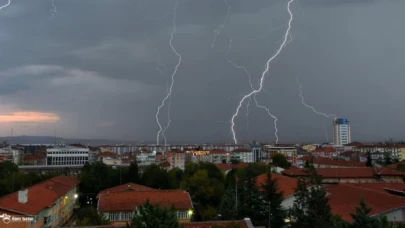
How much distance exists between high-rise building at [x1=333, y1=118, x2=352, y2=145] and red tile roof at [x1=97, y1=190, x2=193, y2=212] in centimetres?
10750

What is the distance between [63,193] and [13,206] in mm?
5197

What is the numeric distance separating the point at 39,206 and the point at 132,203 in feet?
13.4

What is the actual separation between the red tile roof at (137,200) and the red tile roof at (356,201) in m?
6.76

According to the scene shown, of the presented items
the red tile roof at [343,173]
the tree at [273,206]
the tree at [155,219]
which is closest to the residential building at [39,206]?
the tree at [155,219]

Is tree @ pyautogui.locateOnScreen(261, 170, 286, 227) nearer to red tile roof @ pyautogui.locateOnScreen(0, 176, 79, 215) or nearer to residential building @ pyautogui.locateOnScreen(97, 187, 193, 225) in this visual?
residential building @ pyautogui.locateOnScreen(97, 187, 193, 225)

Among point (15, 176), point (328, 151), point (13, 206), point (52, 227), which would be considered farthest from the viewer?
point (328, 151)

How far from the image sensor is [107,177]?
27.4m

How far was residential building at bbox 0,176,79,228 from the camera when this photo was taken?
13.0 metres

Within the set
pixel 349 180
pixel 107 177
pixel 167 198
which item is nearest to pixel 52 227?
pixel 167 198

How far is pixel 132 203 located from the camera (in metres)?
16.5

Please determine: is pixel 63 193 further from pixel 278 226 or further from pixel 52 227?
pixel 278 226

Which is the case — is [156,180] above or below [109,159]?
above

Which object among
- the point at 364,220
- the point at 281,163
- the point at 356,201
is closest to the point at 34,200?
the point at 364,220

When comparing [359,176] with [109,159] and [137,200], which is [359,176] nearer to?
[137,200]
